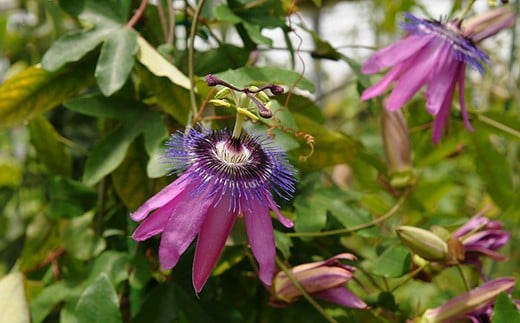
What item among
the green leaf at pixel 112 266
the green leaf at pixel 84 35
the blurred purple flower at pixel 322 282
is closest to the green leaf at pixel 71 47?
the green leaf at pixel 84 35

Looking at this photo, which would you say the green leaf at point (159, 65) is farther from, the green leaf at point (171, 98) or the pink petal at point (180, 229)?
the pink petal at point (180, 229)

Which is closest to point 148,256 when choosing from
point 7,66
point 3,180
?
point 3,180

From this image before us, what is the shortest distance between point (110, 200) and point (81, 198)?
6 centimetres

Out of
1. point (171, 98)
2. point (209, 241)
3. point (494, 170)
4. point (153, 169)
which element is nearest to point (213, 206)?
point (209, 241)

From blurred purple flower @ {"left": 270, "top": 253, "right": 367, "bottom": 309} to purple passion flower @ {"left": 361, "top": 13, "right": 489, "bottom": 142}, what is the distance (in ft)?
0.67

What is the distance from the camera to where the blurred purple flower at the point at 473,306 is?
758 millimetres

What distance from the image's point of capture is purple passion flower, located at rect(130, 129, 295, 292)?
1.94 feet

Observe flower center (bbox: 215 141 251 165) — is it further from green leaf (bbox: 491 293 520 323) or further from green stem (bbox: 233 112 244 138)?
green leaf (bbox: 491 293 520 323)

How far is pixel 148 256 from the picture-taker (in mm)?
886

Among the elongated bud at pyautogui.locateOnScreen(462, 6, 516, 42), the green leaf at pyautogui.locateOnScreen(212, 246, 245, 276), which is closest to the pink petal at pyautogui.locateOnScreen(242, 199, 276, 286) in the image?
the green leaf at pyautogui.locateOnScreen(212, 246, 245, 276)

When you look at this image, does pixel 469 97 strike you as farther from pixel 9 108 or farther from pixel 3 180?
pixel 3 180

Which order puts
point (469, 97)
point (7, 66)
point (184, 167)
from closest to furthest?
point (184, 167), point (469, 97), point (7, 66)

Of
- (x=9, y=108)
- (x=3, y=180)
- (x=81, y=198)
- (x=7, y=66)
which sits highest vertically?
(x=9, y=108)

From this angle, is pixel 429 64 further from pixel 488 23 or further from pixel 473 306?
pixel 473 306
